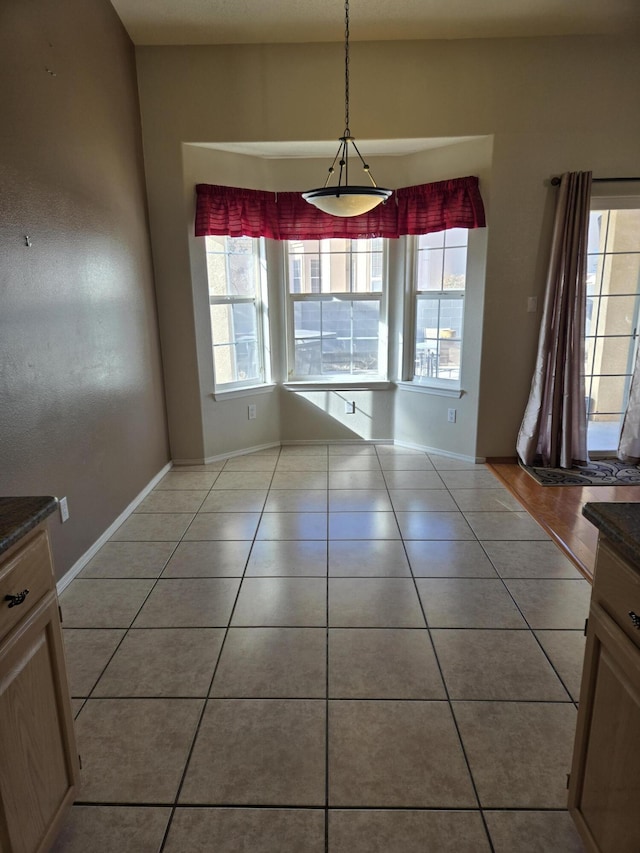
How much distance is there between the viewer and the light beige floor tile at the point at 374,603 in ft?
7.48

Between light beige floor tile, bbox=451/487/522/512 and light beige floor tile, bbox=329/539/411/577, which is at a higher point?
light beige floor tile, bbox=451/487/522/512

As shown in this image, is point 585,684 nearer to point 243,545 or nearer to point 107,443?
point 243,545

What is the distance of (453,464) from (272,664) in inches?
106

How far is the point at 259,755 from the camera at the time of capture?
163 centimetres

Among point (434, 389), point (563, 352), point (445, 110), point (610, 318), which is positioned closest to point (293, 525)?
point (434, 389)

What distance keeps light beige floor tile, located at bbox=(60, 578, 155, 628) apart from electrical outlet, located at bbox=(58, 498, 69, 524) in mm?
323

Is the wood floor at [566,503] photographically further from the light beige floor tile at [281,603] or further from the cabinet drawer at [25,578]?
the cabinet drawer at [25,578]

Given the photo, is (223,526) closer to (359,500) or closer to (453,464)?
(359,500)

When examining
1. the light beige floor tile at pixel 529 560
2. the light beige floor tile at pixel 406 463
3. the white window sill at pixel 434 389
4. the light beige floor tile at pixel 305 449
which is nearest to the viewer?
the light beige floor tile at pixel 529 560

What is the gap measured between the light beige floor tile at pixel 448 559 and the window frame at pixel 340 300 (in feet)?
6.86

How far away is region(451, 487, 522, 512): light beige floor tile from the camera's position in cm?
346

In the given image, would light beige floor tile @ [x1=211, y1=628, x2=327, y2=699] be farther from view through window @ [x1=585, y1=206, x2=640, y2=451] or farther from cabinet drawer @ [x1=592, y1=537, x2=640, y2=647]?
view through window @ [x1=585, y1=206, x2=640, y2=451]

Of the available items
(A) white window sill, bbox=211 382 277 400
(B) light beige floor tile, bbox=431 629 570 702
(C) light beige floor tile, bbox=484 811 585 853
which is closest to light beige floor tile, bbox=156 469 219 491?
(A) white window sill, bbox=211 382 277 400

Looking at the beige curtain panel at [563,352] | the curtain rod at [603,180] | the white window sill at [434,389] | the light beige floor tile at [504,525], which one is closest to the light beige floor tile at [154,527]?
the light beige floor tile at [504,525]
